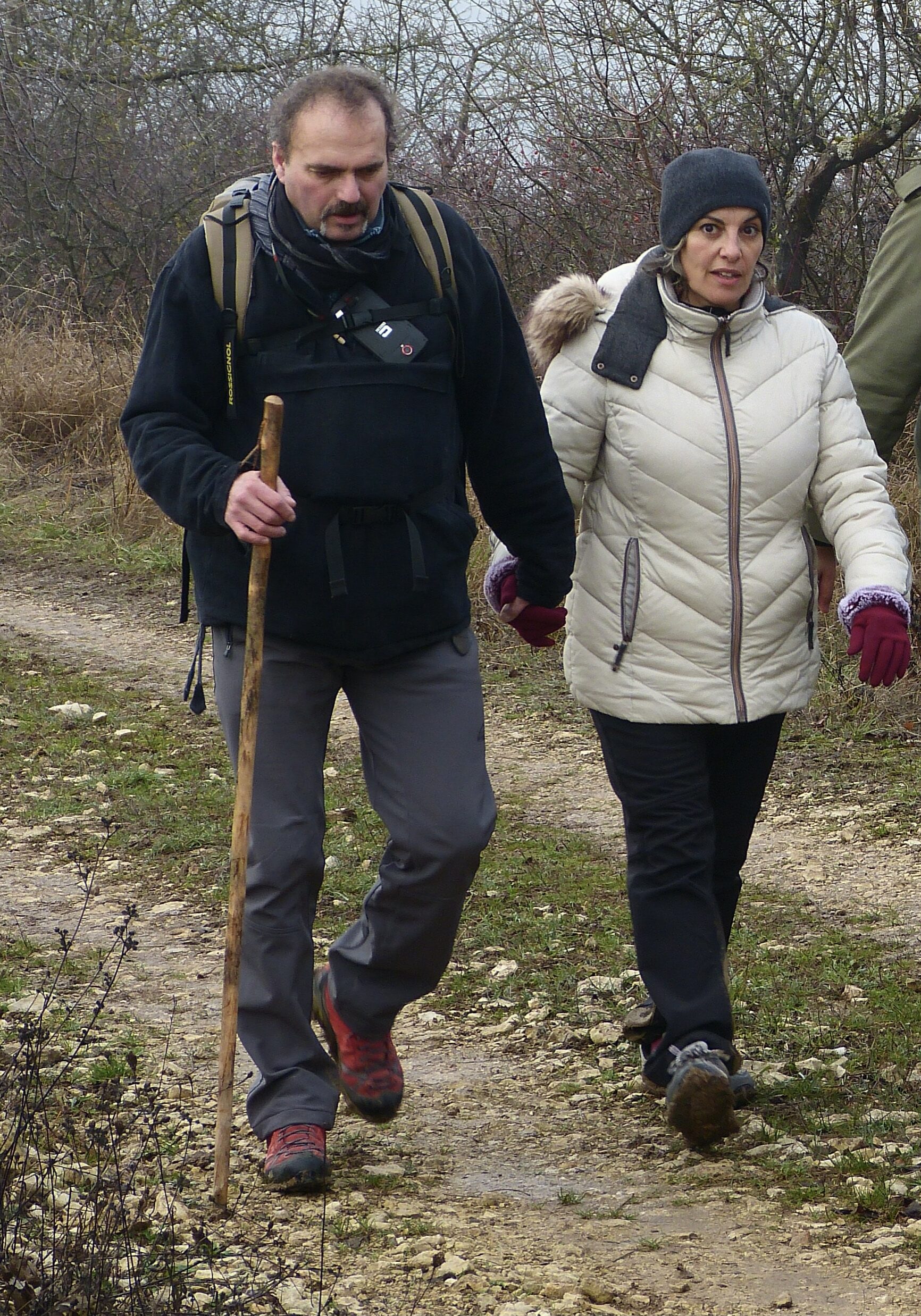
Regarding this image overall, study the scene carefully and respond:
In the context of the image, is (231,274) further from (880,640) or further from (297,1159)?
(297,1159)

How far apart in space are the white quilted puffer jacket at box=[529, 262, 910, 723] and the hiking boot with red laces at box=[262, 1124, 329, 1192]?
113 centimetres

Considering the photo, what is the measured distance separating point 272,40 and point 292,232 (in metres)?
14.7

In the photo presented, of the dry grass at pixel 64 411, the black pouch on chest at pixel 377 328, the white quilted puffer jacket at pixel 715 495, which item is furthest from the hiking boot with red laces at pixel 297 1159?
the dry grass at pixel 64 411

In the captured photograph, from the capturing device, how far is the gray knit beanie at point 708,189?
11.2ft

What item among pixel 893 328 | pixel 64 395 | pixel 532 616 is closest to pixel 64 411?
pixel 64 395

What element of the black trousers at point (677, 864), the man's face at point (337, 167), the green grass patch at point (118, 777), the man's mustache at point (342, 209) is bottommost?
the green grass patch at point (118, 777)

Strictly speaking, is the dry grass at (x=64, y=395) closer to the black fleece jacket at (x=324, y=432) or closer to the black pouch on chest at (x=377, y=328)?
the black fleece jacket at (x=324, y=432)

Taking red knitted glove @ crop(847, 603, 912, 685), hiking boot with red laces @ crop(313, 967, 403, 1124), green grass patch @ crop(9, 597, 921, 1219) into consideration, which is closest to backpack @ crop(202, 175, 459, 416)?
red knitted glove @ crop(847, 603, 912, 685)

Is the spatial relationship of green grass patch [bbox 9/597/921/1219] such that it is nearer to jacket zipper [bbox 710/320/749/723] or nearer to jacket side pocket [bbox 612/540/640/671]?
jacket zipper [bbox 710/320/749/723]

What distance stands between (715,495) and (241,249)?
1.14 metres

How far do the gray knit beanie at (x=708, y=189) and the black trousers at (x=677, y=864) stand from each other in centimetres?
111

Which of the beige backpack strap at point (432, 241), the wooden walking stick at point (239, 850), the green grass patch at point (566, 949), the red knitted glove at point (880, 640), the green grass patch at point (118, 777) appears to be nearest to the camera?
the wooden walking stick at point (239, 850)

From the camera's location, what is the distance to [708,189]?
3.43 meters

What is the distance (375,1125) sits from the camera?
3635mm
